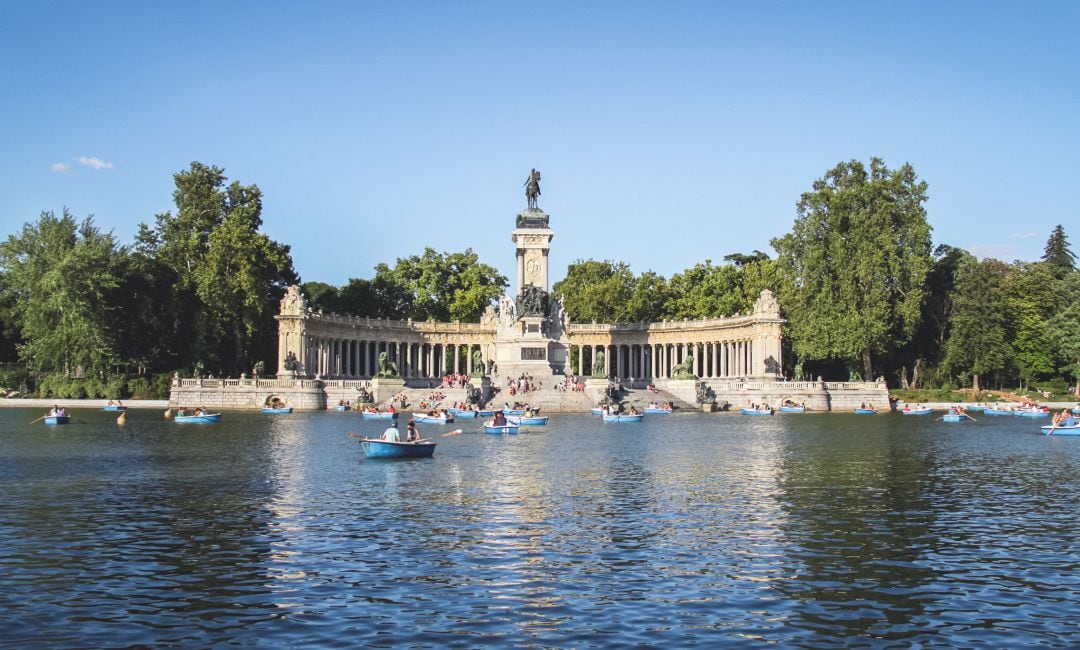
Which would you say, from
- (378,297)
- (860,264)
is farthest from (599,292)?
(860,264)

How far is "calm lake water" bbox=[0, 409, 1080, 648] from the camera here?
610 inches

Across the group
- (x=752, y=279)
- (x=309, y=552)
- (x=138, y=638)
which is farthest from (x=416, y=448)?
(x=752, y=279)

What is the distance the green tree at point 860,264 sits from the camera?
279 ft

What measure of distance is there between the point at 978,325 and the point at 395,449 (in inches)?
2655

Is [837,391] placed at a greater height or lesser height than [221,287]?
lesser

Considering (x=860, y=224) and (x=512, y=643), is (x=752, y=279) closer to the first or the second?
(x=860, y=224)

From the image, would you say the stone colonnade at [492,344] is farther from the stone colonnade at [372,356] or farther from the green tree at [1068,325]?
the green tree at [1068,325]

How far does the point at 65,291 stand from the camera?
7812 cm

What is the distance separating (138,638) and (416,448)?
23770 mm

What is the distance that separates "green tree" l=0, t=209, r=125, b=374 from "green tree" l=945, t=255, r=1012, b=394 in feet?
235

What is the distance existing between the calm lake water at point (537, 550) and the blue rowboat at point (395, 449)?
0.59 meters

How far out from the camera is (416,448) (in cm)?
3847

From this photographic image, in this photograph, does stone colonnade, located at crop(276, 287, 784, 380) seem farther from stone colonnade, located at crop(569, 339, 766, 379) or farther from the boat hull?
the boat hull

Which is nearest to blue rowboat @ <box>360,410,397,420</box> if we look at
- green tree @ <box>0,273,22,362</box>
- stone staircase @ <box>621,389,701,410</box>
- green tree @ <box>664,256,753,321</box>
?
stone staircase @ <box>621,389,701,410</box>
